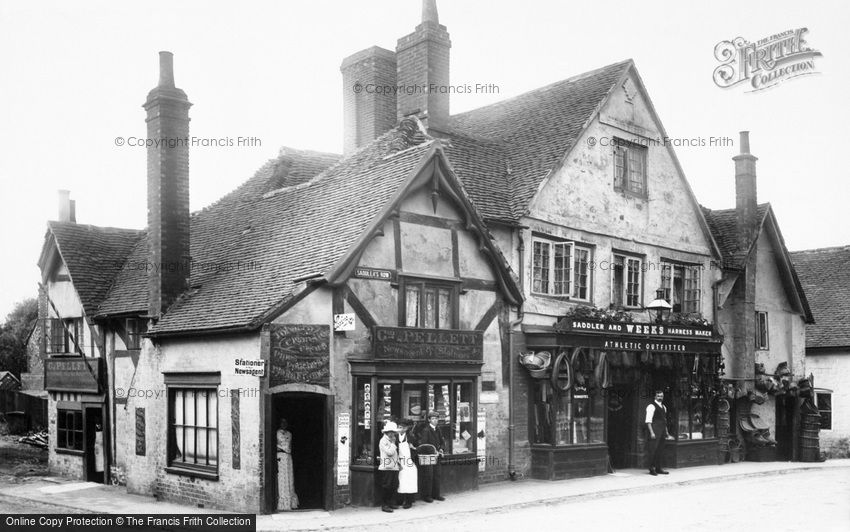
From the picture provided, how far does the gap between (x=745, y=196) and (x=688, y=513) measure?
13.5 metres

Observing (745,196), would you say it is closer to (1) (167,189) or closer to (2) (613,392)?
(2) (613,392)

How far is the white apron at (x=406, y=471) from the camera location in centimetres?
1623

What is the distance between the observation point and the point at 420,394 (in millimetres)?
17766

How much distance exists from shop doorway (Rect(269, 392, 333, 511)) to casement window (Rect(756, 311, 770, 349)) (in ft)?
52.5

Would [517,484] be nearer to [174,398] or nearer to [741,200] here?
[174,398]

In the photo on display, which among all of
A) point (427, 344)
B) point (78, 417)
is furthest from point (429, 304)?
point (78, 417)

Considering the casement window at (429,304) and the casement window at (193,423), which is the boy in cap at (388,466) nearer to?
the casement window at (429,304)

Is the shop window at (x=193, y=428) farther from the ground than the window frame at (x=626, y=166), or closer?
closer

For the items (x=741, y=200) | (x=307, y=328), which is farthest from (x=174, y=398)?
(x=741, y=200)

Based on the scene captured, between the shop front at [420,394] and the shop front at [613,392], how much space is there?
233 centimetres

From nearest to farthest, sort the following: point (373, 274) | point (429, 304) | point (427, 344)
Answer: point (373, 274) → point (427, 344) → point (429, 304)

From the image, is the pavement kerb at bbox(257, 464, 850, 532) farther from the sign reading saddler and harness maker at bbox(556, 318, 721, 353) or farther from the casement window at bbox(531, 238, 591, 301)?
the casement window at bbox(531, 238, 591, 301)

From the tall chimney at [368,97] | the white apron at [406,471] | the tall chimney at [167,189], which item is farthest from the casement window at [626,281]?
the tall chimney at [167,189]

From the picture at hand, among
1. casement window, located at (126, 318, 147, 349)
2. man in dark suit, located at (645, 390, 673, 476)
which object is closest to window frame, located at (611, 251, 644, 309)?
man in dark suit, located at (645, 390, 673, 476)
